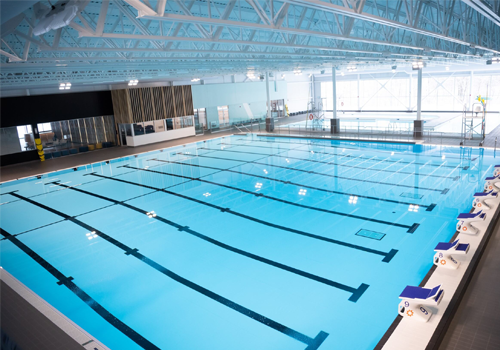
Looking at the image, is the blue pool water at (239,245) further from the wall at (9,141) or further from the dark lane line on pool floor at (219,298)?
the wall at (9,141)

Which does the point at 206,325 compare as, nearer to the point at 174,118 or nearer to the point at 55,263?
the point at 55,263

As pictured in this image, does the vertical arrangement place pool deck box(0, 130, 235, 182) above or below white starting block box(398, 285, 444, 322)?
above

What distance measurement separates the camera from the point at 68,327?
19.4 ft

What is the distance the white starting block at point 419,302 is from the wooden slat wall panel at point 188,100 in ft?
81.0

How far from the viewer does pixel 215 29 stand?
31.2 ft

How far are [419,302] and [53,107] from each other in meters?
23.0

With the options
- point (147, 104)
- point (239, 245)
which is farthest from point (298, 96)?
point (239, 245)

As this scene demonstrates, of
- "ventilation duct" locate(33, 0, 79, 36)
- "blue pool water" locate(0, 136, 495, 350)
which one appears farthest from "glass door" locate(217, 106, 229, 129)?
"ventilation duct" locate(33, 0, 79, 36)

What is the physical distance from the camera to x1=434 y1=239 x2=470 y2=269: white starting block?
23.2 ft

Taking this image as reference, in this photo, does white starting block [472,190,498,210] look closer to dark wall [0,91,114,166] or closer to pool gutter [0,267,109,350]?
pool gutter [0,267,109,350]

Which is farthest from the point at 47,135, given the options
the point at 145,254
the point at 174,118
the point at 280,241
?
the point at 280,241

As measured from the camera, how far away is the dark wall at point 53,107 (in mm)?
20656

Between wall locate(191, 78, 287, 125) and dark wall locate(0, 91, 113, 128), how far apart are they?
7.20m

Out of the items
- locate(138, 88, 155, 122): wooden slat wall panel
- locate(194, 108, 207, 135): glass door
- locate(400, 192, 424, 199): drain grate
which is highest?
locate(138, 88, 155, 122): wooden slat wall panel
